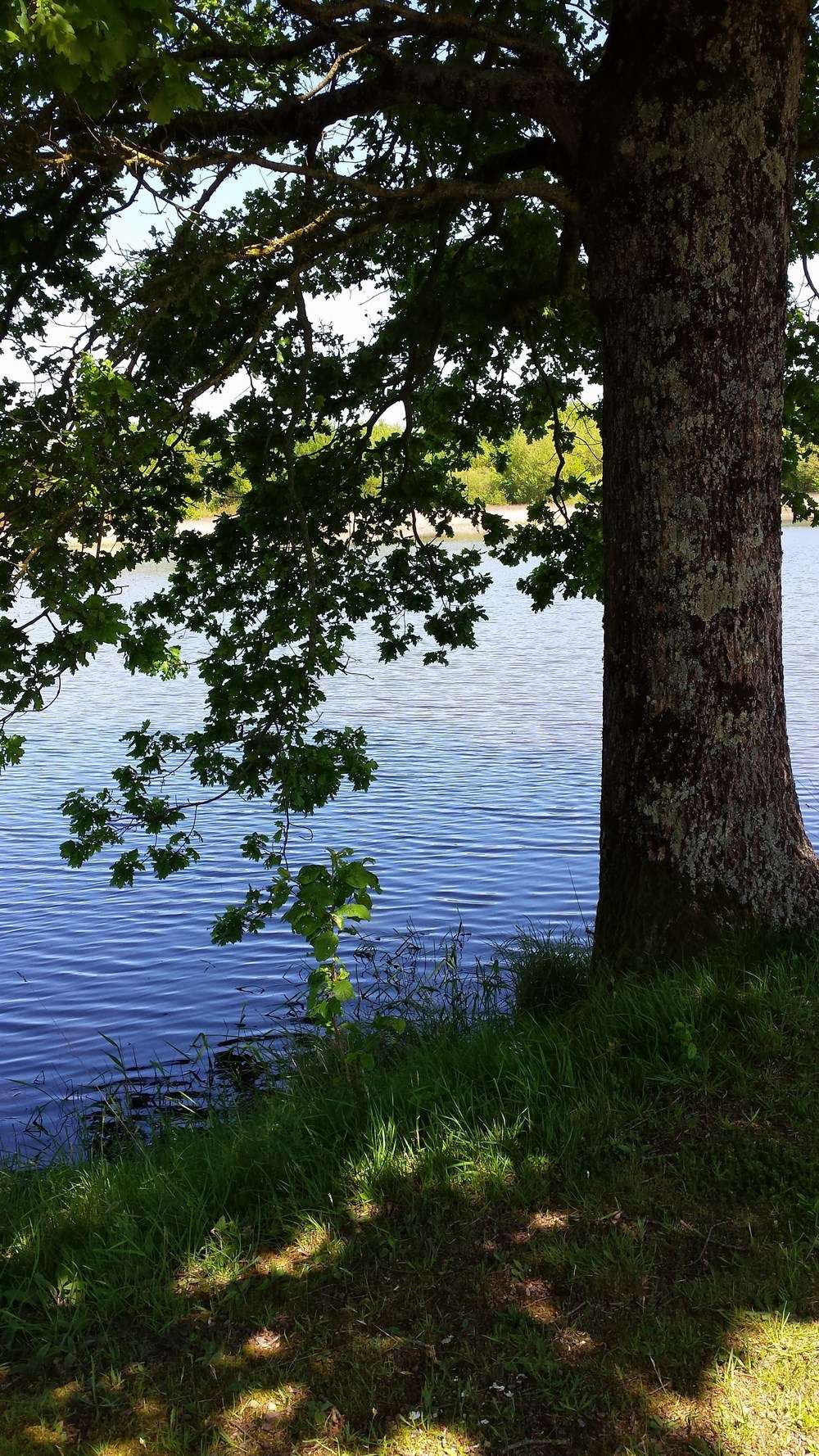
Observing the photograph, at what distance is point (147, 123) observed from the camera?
7.56 metres

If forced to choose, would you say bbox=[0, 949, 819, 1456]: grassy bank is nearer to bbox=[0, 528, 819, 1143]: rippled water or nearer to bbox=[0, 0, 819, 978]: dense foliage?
bbox=[0, 0, 819, 978]: dense foliage

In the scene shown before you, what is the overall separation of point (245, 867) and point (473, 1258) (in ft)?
34.9

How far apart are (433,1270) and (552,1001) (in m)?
2.42

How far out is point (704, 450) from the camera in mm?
6168

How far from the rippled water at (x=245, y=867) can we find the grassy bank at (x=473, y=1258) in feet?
13.4

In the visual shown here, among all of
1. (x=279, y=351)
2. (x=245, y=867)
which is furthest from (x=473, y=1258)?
(x=245, y=867)

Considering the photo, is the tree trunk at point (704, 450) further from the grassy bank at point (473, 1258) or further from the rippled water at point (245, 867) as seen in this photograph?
the rippled water at point (245, 867)

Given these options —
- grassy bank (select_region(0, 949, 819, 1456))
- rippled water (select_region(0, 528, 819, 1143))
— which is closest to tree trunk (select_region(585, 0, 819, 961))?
grassy bank (select_region(0, 949, 819, 1456))

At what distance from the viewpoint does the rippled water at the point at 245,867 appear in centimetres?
1070

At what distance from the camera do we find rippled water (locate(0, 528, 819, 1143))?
1070 centimetres

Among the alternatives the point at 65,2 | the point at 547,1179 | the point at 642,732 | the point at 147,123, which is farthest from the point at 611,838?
the point at 147,123

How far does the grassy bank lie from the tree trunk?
587 mm

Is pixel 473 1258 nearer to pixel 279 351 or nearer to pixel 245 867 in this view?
pixel 279 351

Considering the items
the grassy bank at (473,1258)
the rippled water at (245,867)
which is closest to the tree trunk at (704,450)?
the grassy bank at (473,1258)
